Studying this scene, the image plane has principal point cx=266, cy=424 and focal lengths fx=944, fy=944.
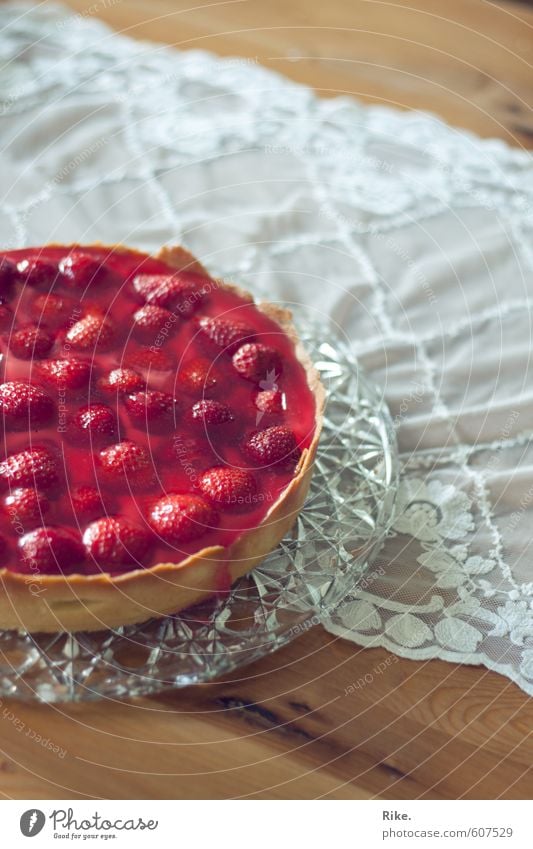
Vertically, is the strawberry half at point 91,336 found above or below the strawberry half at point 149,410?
above

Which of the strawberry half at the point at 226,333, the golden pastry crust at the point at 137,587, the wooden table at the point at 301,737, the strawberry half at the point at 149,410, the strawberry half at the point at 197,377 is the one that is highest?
the strawberry half at the point at 226,333

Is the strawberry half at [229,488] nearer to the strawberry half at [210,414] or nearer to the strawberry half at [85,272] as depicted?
the strawberry half at [210,414]

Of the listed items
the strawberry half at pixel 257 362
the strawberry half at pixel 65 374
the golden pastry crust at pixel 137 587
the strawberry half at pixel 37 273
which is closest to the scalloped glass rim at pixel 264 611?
the golden pastry crust at pixel 137 587

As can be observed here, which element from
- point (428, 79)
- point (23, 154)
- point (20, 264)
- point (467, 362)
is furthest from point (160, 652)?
point (428, 79)

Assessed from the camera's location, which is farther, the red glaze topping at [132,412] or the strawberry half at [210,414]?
the strawberry half at [210,414]

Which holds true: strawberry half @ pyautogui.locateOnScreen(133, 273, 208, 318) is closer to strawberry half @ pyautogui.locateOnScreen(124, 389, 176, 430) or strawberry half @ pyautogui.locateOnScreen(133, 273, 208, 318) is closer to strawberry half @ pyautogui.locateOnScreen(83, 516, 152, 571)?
strawberry half @ pyautogui.locateOnScreen(124, 389, 176, 430)

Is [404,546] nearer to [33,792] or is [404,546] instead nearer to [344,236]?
[33,792]
